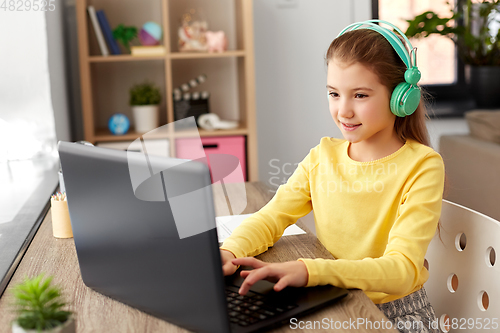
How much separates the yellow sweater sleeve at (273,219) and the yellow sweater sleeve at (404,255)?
0.19 meters

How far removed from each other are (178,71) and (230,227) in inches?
77.7

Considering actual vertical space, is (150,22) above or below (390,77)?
above

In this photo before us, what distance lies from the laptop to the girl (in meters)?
0.11

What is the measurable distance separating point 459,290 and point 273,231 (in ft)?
1.23

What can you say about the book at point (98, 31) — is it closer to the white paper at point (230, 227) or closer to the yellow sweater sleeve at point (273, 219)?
the white paper at point (230, 227)

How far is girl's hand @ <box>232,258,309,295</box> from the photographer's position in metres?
0.71

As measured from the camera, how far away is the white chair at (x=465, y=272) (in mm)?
869

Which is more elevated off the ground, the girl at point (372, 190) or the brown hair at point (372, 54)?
the brown hair at point (372, 54)

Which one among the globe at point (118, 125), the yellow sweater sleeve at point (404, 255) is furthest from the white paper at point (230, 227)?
the globe at point (118, 125)

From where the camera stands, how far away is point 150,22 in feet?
8.87

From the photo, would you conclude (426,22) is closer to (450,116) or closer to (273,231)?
(450,116)

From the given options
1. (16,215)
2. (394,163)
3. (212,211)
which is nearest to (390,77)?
(394,163)

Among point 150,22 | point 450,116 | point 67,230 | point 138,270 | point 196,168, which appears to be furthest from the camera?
point 450,116

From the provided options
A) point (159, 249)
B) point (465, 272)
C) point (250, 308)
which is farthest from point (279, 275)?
point (465, 272)
